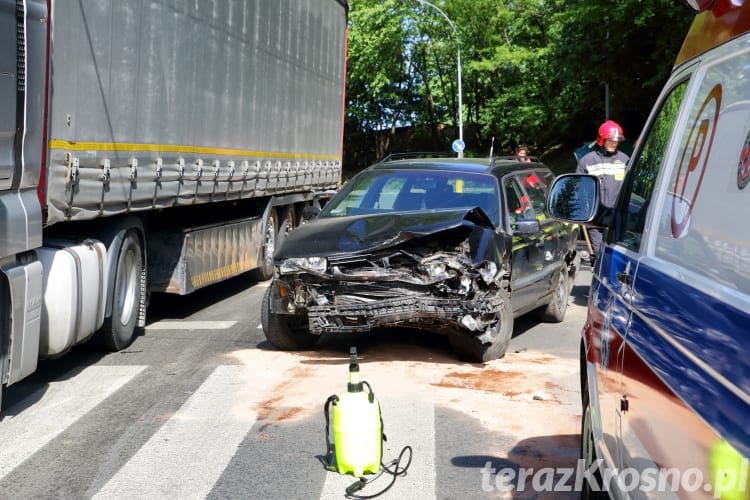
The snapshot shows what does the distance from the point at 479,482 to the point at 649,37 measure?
2468 cm

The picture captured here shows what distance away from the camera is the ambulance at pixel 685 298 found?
2139mm

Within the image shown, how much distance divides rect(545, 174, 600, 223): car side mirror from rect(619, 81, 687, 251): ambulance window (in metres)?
0.27

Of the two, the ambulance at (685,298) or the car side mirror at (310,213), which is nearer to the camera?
the ambulance at (685,298)

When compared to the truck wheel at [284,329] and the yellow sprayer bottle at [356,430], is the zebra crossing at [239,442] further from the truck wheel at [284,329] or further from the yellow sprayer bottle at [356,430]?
the truck wheel at [284,329]

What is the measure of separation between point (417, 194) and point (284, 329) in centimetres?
174

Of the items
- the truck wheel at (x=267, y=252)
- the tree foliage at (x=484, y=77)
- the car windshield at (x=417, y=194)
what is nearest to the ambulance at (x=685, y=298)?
the car windshield at (x=417, y=194)

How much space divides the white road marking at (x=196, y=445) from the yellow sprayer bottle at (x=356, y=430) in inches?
26.5

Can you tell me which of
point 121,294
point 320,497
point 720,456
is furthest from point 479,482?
point 121,294

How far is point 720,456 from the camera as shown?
6.82 feet

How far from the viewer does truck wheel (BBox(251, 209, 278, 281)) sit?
601 inches

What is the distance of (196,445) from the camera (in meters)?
6.02

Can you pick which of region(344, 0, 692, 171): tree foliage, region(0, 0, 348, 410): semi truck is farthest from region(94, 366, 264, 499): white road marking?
region(344, 0, 692, 171): tree foliage

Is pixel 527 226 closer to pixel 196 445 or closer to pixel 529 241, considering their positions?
pixel 529 241

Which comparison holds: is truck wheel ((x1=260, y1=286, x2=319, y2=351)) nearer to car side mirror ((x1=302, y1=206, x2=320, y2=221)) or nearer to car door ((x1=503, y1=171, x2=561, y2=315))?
car side mirror ((x1=302, y1=206, x2=320, y2=221))
